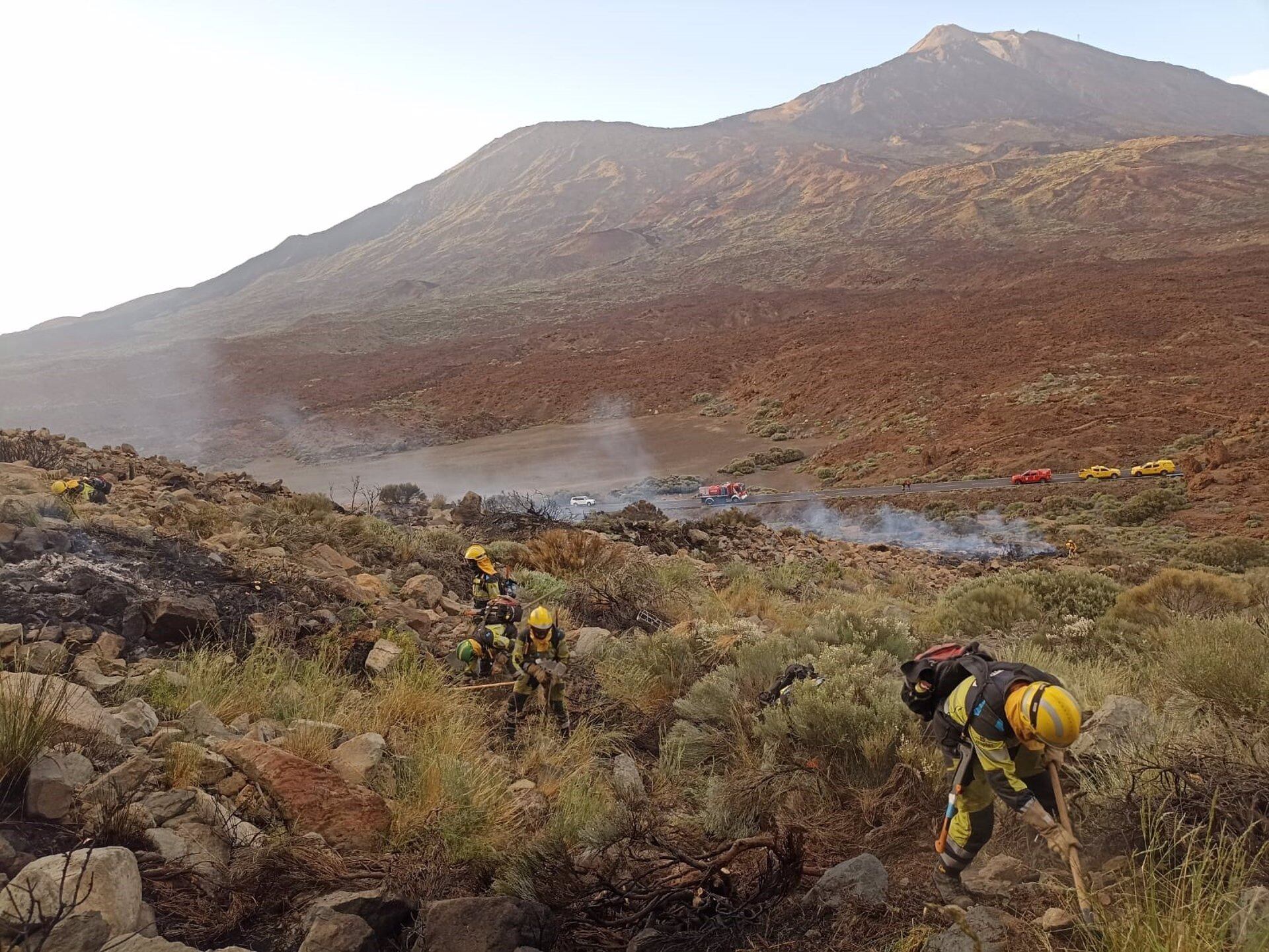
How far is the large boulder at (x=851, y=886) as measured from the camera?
2916mm

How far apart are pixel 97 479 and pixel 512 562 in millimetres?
5356

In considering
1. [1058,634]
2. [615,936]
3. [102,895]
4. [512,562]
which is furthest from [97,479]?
[1058,634]

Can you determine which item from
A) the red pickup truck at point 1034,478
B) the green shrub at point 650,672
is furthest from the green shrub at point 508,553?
the red pickup truck at point 1034,478

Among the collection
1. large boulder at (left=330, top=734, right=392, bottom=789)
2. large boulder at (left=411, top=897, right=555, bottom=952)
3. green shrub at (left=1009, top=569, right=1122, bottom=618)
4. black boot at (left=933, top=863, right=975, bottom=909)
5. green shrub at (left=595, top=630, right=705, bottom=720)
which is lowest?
green shrub at (left=1009, top=569, right=1122, bottom=618)

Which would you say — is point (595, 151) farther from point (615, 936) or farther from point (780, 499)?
point (615, 936)

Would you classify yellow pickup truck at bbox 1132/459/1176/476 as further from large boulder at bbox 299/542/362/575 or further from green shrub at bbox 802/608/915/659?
large boulder at bbox 299/542/362/575

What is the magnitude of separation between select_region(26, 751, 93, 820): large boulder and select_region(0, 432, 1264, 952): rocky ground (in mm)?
10

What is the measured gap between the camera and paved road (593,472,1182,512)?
95.8ft

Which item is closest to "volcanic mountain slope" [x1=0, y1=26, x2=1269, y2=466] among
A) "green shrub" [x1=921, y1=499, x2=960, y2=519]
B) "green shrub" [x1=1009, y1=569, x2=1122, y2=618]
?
"green shrub" [x1=921, y1=499, x2=960, y2=519]

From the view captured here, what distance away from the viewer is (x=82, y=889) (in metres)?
2.52

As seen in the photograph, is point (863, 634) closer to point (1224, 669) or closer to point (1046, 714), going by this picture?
point (1224, 669)

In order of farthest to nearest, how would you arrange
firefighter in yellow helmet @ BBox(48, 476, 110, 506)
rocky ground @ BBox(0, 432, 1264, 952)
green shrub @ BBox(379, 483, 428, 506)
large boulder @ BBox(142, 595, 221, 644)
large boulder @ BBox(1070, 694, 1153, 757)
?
green shrub @ BBox(379, 483, 428, 506)
firefighter in yellow helmet @ BBox(48, 476, 110, 506)
large boulder @ BBox(142, 595, 221, 644)
large boulder @ BBox(1070, 694, 1153, 757)
rocky ground @ BBox(0, 432, 1264, 952)

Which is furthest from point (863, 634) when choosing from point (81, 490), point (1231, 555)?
point (1231, 555)

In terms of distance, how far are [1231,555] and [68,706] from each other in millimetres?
18967
